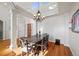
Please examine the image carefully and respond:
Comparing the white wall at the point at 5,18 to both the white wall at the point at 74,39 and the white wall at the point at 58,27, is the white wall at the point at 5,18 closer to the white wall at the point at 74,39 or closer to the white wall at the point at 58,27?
the white wall at the point at 58,27

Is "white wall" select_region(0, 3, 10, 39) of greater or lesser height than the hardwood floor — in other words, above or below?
above

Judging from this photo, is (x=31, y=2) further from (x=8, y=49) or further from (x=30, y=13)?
(x=8, y=49)

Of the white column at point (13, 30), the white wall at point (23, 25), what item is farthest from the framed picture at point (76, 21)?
the white column at point (13, 30)

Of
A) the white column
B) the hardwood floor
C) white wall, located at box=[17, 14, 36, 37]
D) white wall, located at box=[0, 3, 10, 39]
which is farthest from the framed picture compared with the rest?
white wall, located at box=[0, 3, 10, 39]

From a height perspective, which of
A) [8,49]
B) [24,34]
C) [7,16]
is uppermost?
[7,16]

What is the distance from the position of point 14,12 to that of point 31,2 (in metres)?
0.39

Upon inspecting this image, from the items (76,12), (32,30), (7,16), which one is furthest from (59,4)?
(7,16)

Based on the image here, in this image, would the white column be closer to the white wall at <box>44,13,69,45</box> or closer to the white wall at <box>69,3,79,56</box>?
the white wall at <box>44,13,69,45</box>

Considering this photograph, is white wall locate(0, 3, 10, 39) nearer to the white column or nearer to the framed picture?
the white column

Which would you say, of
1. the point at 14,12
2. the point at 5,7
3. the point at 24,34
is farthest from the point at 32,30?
the point at 5,7

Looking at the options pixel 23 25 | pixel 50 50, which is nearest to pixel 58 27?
pixel 50 50

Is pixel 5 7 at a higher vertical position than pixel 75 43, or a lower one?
higher

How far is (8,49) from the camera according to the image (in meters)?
1.96

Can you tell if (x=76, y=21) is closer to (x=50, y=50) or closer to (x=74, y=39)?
(x=74, y=39)
